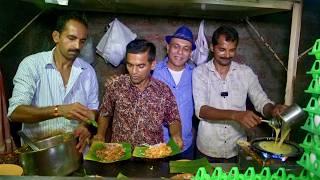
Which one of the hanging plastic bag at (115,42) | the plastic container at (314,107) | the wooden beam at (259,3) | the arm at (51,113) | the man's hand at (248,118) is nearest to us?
the plastic container at (314,107)

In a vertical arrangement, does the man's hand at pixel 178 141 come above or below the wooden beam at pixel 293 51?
below

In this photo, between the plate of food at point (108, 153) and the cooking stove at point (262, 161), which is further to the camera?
the plate of food at point (108, 153)

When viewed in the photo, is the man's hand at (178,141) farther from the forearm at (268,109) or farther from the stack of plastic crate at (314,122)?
the stack of plastic crate at (314,122)

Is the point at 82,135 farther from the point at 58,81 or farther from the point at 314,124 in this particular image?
the point at 314,124

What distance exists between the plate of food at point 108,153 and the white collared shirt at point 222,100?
101cm

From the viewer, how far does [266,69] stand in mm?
3957

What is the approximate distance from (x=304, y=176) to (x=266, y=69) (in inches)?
117

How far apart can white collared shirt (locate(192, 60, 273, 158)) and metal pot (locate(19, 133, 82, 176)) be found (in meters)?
1.54

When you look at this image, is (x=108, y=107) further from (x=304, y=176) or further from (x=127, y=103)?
(x=304, y=176)

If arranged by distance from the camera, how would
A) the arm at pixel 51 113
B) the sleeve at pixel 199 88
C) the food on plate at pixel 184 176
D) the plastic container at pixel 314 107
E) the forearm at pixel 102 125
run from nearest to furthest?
Answer: the plastic container at pixel 314 107 → the food on plate at pixel 184 176 → the arm at pixel 51 113 → the forearm at pixel 102 125 → the sleeve at pixel 199 88

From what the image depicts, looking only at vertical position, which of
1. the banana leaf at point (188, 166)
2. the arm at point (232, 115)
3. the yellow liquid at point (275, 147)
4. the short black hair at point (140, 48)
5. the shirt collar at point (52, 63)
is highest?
the short black hair at point (140, 48)

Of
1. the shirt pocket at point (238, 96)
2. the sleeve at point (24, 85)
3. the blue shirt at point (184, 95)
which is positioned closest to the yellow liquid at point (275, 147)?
the shirt pocket at point (238, 96)

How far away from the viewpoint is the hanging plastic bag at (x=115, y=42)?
3.51m

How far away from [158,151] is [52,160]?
32.0 inches
